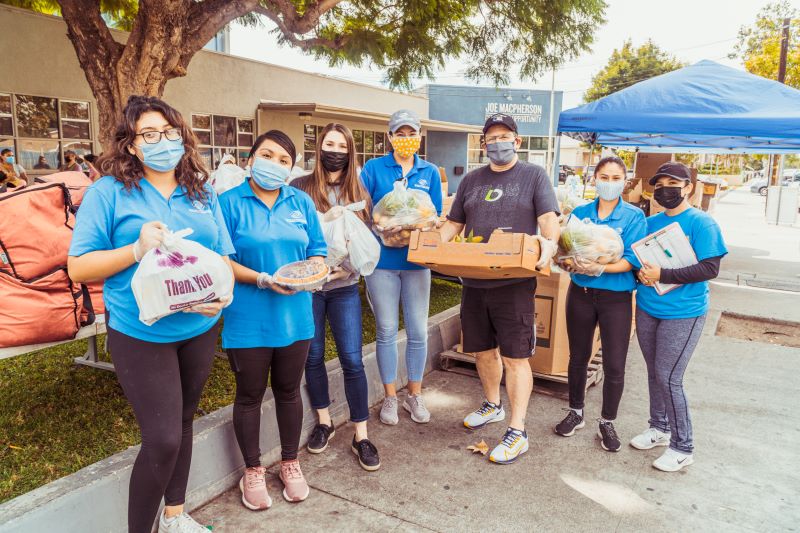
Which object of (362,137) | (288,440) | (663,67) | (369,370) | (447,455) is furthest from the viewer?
(663,67)

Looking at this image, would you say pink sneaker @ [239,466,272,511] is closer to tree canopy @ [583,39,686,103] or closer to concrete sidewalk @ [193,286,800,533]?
concrete sidewalk @ [193,286,800,533]

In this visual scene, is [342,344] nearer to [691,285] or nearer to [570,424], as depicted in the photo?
[570,424]

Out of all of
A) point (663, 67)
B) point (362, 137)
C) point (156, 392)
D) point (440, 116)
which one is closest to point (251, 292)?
point (156, 392)

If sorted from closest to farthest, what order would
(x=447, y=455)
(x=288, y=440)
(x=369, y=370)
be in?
(x=288, y=440) < (x=447, y=455) < (x=369, y=370)

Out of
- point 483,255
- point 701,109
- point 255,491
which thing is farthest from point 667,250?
point 701,109

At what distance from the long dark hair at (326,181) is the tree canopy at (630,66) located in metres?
37.4

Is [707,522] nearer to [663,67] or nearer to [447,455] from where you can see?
[447,455]

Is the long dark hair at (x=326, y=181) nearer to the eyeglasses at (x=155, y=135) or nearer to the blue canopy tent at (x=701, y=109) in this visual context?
the eyeglasses at (x=155, y=135)

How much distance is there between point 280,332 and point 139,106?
3.76 feet

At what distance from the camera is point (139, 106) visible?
227 centimetres

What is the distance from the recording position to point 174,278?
207 centimetres

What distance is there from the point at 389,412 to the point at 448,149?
28.8 meters

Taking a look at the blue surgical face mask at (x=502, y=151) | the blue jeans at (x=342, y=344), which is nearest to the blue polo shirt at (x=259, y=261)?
the blue jeans at (x=342, y=344)

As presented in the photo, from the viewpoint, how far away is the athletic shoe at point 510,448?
344cm
